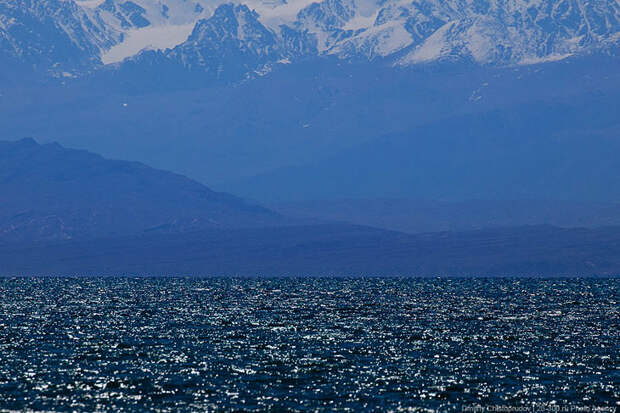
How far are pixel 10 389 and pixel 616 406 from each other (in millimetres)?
40689

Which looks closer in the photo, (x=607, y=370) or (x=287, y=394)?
(x=287, y=394)

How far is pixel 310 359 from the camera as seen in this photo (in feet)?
333

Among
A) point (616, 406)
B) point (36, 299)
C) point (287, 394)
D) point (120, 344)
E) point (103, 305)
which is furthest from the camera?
point (36, 299)

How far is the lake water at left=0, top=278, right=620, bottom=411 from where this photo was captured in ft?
268

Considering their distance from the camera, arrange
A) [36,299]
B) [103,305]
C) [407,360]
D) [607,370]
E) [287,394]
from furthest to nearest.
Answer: [36,299] < [103,305] < [407,360] < [607,370] < [287,394]

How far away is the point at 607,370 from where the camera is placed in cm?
9400

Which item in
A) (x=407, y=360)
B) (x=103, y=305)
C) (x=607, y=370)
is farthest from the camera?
(x=103, y=305)

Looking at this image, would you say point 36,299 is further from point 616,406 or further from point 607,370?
point 616,406

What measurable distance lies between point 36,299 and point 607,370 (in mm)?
118291

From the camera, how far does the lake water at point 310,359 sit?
268 ft

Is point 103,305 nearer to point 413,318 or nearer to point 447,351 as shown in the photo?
point 413,318

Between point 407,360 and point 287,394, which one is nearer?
point 287,394

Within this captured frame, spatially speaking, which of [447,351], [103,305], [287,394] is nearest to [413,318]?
[447,351]

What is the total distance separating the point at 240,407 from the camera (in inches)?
3115
